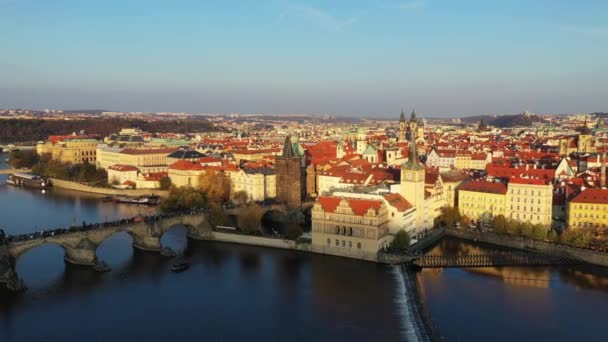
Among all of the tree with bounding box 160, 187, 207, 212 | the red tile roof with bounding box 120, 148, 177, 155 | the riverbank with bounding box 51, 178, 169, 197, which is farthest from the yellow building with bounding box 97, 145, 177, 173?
the tree with bounding box 160, 187, 207, 212

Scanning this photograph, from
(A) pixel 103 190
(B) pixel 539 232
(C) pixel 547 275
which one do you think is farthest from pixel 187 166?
(C) pixel 547 275

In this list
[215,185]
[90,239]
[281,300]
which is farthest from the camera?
[215,185]

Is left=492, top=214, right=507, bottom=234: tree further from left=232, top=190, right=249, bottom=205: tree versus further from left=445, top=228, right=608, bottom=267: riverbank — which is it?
left=232, top=190, right=249, bottom=205: tree

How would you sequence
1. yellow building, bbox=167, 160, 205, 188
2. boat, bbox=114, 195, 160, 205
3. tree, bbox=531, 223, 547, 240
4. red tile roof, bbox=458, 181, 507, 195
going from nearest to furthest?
tree, bbox=531, 223, 547, 240 < red tile roof, bbox=458, 181, 507, 195 < boat, bbox=114, 195, 160, 205 < yellow building, bbox=167, 160, 205, 188

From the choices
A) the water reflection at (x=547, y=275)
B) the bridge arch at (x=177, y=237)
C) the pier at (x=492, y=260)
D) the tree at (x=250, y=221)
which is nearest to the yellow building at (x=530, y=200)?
the pier at (x=492, y=260)

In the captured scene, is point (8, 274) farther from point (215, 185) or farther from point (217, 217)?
point (215, 185)

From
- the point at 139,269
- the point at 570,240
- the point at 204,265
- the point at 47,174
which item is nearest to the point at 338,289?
the point at 204,265

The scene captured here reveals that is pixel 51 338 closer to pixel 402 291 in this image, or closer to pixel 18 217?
pixel 402 291
